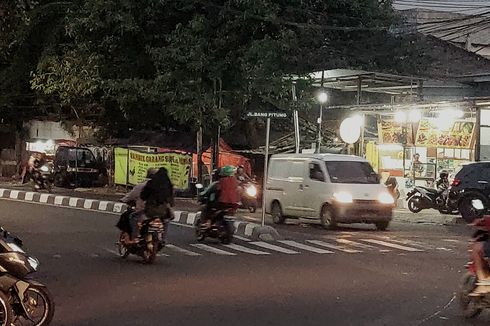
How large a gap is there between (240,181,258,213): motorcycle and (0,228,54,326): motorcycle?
1783cm

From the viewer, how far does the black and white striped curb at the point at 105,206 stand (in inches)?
735

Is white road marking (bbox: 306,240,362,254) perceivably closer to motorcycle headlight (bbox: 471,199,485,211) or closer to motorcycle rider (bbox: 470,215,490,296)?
motorcycle headlight (bbox: 471,199,485,211)

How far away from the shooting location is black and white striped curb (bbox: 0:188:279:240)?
1867 cm

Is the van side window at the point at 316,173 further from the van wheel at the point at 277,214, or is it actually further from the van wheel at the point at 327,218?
the van wheel at the point at 277,214

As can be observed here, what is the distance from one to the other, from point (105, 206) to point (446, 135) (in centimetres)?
1158

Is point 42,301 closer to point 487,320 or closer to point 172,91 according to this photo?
point 487,320

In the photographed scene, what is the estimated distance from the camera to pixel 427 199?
2686 centimetres

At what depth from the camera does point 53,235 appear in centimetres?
1795

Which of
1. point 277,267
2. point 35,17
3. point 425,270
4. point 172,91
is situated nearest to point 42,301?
point 277,267

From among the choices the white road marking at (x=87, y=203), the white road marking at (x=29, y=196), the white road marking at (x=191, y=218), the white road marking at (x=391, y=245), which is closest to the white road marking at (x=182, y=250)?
the white road marking at (x=391, y=245)

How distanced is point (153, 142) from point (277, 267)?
2592cm

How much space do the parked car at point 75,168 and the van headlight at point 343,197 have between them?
1794 cm

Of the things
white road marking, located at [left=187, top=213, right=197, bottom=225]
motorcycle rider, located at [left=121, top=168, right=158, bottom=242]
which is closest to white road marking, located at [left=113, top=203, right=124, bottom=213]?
white road marking, located at [left=187, top=213, right=197, bottom=225]

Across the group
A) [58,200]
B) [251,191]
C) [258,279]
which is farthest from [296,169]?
[258,279]
